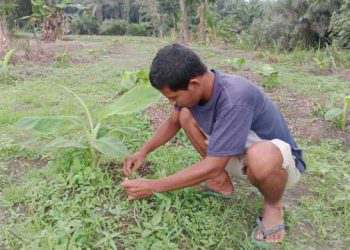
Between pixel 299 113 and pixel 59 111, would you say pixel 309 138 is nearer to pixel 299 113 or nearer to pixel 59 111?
pixel 299 113

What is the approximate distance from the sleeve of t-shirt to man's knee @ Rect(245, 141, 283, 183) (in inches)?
4.3

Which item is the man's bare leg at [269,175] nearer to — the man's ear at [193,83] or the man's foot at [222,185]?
the man's foot at [222,185]

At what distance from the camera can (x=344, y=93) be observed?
4770 mm

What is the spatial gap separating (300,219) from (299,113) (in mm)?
1821

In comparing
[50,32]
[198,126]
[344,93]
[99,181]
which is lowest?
[50,32]

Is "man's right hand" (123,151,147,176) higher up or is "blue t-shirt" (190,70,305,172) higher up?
"blue t-shirt" (190,70,305,172)

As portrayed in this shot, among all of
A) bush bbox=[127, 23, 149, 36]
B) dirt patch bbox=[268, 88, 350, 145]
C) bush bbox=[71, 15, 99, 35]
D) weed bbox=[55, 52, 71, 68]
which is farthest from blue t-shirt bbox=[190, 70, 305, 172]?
bush bbox=[71, 15, 99, 35]

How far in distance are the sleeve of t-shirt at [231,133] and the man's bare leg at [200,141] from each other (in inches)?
14.9

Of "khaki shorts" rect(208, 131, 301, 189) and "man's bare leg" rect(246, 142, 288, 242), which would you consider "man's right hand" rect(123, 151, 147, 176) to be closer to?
"khaki shorts" rect(208, 131, 301, 189)

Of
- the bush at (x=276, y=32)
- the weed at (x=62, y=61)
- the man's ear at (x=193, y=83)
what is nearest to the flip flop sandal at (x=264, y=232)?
the man's ear at (x=193, y=83)

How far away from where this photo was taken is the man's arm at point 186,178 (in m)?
1.99

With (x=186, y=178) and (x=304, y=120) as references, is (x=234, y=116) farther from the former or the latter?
(x=304, y=120)

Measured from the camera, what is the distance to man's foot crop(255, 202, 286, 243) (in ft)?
7.29

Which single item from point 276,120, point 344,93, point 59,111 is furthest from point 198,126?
point 344,93
